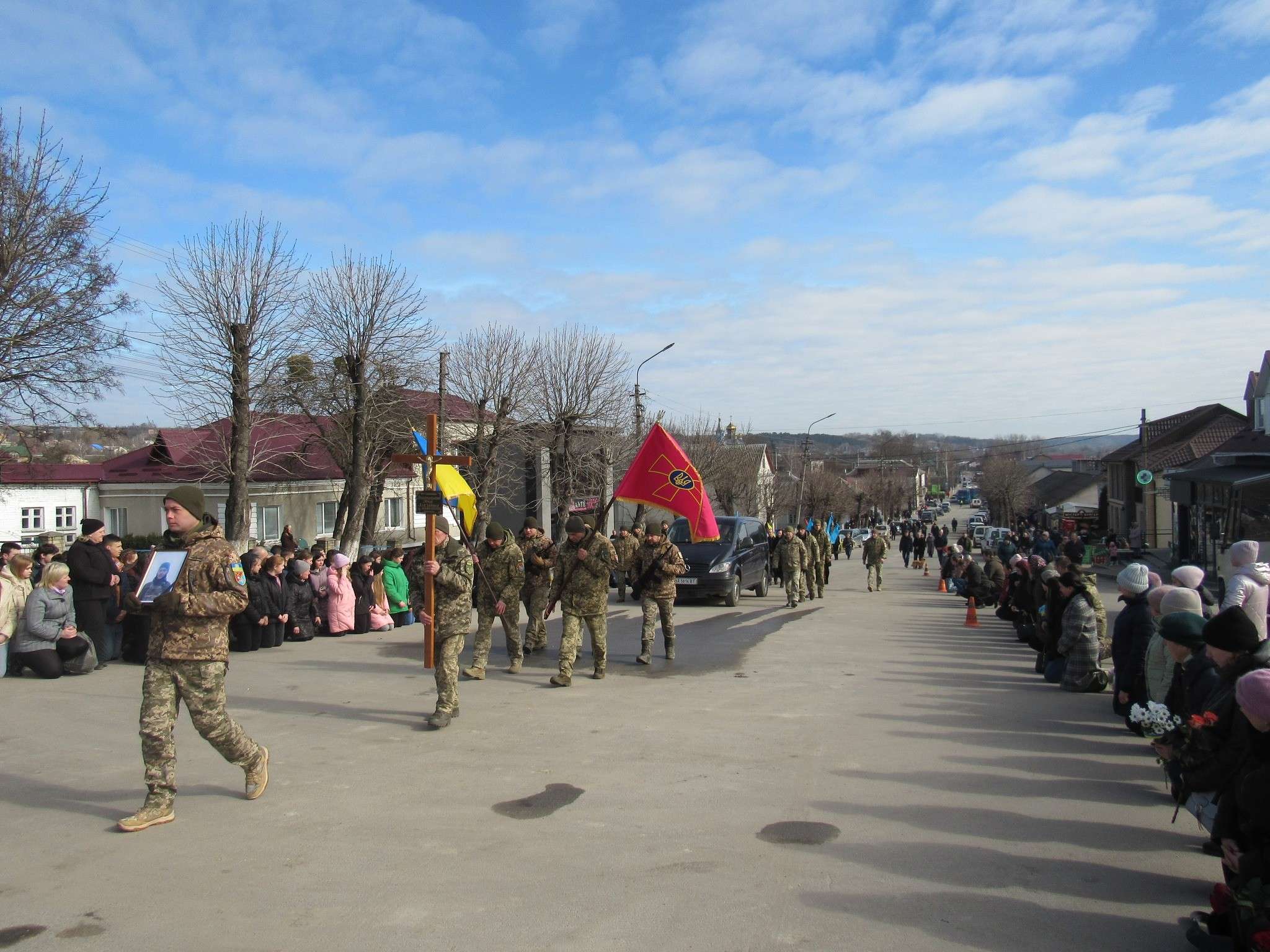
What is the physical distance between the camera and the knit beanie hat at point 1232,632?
4348 mm

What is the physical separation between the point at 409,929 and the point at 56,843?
2531 mm

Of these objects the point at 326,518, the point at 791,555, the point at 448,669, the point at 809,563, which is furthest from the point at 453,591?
the point at 326,518

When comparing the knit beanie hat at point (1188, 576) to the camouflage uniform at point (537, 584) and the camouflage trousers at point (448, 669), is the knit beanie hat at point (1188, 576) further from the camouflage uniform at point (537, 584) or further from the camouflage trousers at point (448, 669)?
the camouflage uniform at point (537, 584)

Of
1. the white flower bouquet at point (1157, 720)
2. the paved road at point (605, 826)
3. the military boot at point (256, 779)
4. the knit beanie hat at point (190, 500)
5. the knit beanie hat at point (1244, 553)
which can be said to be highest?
the knit beanie hat at point (190, 500)

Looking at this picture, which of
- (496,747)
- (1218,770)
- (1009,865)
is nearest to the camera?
(1218,770)

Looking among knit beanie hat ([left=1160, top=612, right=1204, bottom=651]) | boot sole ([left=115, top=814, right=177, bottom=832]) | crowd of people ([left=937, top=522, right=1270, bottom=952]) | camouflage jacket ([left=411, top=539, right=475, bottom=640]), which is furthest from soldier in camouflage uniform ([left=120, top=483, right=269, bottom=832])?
knit beanie hat ([left=1160, top=612, right=1204, bottom=651])

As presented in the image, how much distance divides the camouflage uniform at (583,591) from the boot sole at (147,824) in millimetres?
4783

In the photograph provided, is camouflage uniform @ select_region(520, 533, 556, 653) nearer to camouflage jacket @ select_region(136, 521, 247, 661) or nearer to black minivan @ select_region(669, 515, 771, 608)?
camouflage jacket @ select_region(136, 521, 247, 661)

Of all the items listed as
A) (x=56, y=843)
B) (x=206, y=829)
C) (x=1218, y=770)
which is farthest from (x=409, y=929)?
(x=1218, y=770)

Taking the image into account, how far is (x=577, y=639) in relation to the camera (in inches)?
395

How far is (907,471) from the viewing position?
146 metres

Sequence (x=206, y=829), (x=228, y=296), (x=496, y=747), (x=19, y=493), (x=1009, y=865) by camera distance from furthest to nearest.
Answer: (x=19, y=493) < (x=228, y=296) < (x=496, y=747) < (x=206, y=829) < (x=1009, y=865)

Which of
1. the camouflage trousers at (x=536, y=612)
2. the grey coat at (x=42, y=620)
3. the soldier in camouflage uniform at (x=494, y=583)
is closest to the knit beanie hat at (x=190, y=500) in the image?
the soldier in camouflage uniform at (x=494, y=583)

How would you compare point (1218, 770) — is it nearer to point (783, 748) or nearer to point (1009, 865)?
point (1009, 865)
